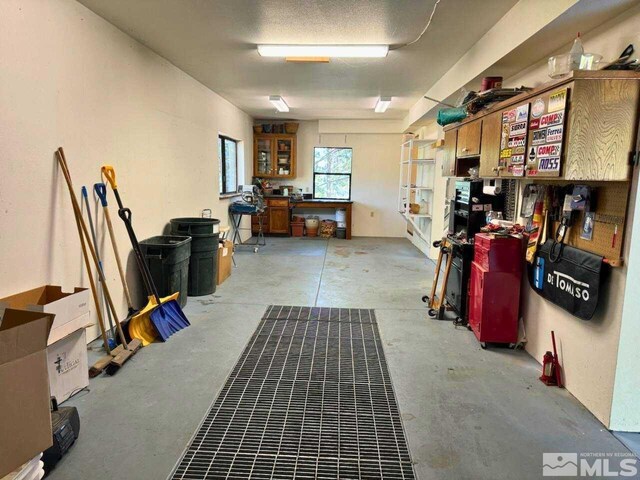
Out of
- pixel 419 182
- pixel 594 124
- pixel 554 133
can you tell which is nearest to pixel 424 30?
pixel 554 133

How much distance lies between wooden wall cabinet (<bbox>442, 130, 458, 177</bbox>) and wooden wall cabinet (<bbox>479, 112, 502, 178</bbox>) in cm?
84

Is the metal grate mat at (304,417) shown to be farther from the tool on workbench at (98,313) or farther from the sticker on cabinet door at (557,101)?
the sticker on cabinet door at (557,101)

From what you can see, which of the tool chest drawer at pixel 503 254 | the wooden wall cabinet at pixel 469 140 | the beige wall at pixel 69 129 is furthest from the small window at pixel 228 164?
the tool chest drawer at pixel 503 254

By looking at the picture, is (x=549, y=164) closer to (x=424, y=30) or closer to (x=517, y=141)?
(x=517, y=141)

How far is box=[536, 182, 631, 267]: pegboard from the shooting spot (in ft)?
6.95

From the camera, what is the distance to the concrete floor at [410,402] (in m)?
Result: 1.94

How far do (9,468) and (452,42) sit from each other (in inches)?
164

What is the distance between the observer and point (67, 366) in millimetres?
2359

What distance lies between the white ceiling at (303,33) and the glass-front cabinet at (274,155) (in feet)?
11.1

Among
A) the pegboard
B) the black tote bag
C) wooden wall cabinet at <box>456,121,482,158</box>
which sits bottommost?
the black tote bag

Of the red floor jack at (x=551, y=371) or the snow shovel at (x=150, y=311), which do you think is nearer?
the red floor jack at (x=551, y=371)

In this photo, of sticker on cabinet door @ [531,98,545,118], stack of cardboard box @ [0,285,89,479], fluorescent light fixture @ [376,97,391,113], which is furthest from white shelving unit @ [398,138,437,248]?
stack of cardboard box @ [0,285,89,479]

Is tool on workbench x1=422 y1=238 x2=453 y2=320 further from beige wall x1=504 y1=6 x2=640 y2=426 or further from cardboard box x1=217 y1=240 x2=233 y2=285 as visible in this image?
cardboard box x1=217 y1=240 x2=233 y2=285

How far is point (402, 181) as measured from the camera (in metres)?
8.38
